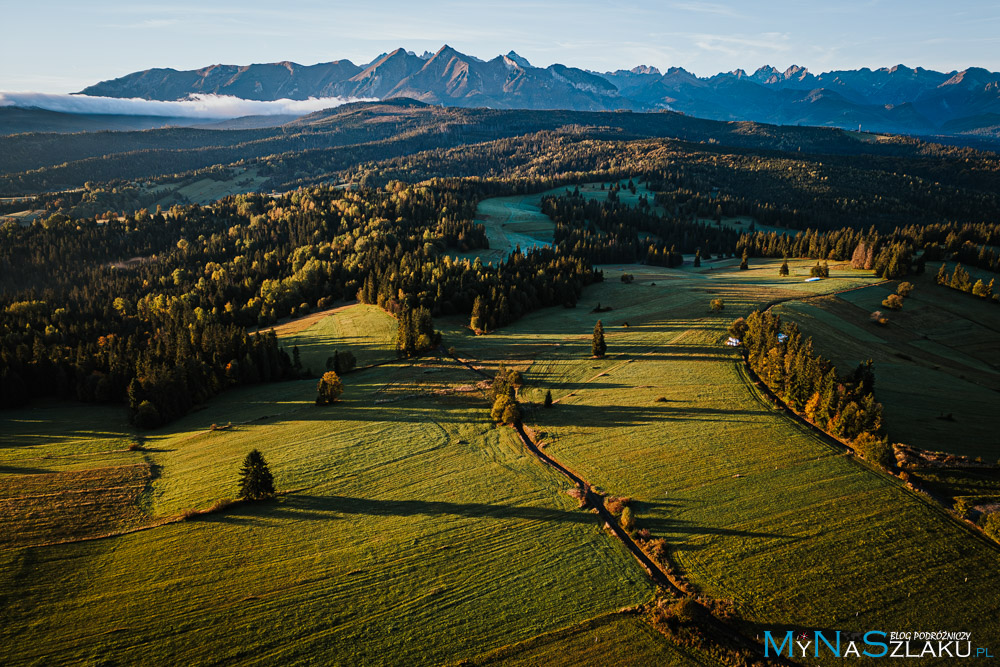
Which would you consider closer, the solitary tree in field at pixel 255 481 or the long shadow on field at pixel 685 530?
the long shadow on field at pixel 685 530

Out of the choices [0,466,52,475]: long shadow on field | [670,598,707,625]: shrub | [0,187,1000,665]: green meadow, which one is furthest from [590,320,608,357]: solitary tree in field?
[0,466,52,475]: long shadow on field

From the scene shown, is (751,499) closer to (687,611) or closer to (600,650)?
(687,611)

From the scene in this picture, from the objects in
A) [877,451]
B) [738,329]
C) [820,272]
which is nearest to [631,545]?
[877,451]

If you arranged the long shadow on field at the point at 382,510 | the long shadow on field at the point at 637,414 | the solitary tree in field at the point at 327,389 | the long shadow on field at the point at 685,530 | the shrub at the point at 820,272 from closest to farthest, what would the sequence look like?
the long shadow on field at the point at 685,530, the long shadow on field at the point at 382,510, the long shadow on field at the point at 637,414, the solitary tree in field at the point at 327,389, the shrub at the point at 820,272

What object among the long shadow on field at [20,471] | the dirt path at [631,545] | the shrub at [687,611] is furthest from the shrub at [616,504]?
the long shadow on field at [20,471]

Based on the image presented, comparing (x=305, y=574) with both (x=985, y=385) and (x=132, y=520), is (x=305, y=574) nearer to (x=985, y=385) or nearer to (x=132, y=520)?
(x=132, y=520)

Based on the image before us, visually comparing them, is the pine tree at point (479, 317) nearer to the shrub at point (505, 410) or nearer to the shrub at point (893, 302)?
the shrub at point (505, 410)
